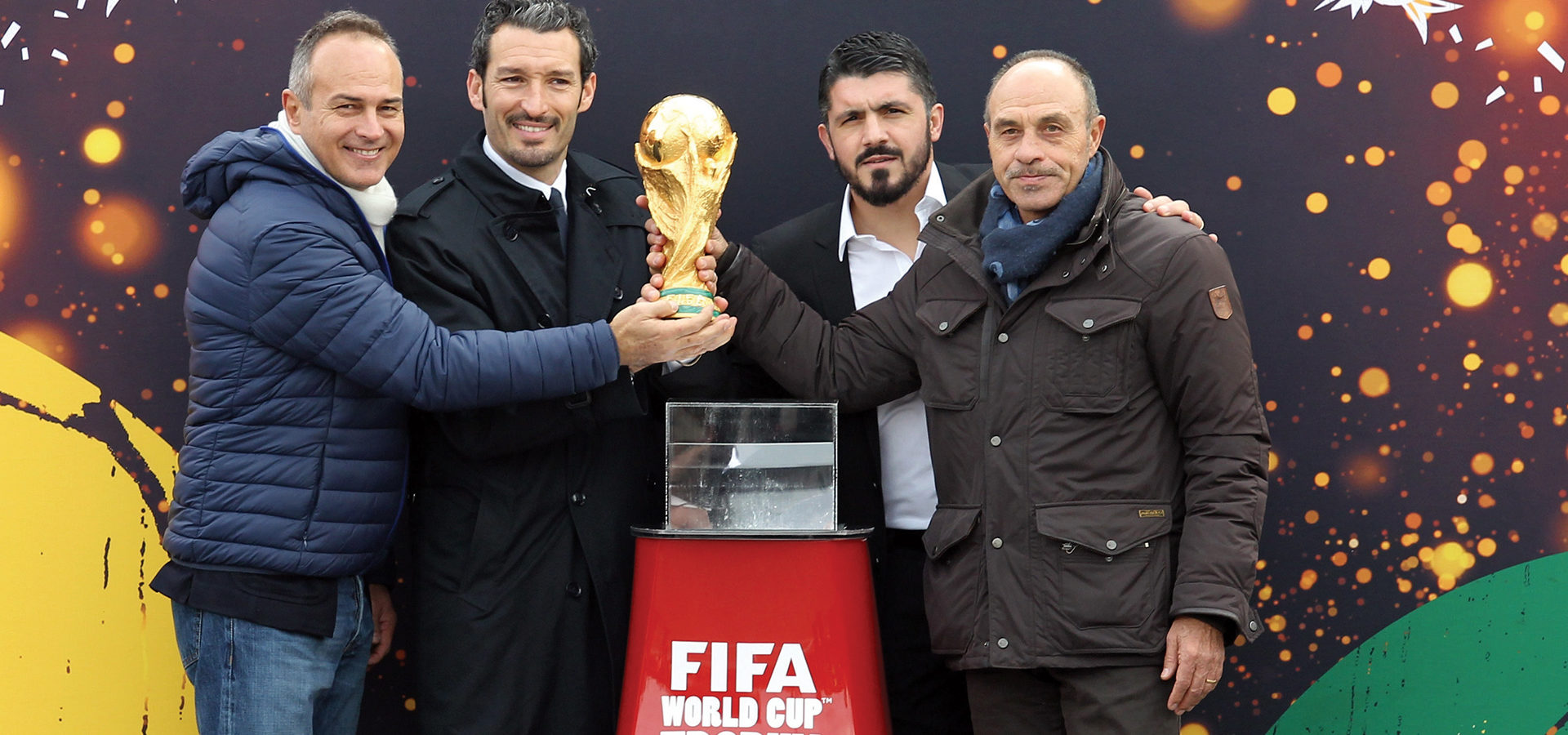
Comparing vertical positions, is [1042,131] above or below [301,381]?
above

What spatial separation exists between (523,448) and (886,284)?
911 mm

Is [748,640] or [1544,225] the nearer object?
[748,640]

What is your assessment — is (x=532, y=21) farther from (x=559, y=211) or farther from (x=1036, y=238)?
(x=1036, y=238)

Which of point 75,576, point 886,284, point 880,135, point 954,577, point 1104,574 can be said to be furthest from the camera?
point 75,576

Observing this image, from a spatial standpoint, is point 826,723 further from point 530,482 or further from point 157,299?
point 157,299

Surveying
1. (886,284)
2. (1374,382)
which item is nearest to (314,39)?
(886,284)

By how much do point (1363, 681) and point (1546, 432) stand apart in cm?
74

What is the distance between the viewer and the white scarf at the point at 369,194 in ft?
7.81

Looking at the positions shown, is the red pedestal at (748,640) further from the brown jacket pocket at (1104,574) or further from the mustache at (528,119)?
the mustache at (528,119)

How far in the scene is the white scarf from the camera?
7.81ft

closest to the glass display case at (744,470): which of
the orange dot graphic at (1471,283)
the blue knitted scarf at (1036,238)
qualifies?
the blue knitted scarf at (1036,238)

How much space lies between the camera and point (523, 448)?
7.98ft

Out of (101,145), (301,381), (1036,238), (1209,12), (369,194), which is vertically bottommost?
(301,381)

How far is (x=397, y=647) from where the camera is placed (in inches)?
120
